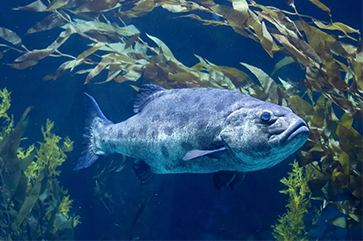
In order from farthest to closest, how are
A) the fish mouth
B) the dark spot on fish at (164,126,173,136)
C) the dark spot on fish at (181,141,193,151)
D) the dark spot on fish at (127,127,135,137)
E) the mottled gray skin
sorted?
1. the dark spot on fish at (127,127,135,137)
2. the dark spot on fish at (164,126,173,136)
3. the dark spot on fish at (181,141,193,151)
4. the mottled gray skin
5. the fish mouth

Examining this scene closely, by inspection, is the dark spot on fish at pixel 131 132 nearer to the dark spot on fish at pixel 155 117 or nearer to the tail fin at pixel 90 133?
the dark spot on fish at pixel 155 117

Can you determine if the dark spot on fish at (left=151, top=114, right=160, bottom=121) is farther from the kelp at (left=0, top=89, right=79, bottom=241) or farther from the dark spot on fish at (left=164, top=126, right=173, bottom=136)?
the kelp at (left=0, top=89, right=79, bottom=241)

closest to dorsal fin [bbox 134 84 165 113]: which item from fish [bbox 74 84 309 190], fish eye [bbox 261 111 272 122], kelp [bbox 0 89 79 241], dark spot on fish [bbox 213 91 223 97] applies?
fish [bbox 74 84 309 190]

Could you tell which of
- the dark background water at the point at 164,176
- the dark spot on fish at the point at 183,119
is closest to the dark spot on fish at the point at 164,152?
the dark spot on fish at the point at 183,119

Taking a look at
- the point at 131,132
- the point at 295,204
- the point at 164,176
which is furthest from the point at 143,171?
the point at 164,176

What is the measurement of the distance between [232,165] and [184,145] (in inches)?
19.8

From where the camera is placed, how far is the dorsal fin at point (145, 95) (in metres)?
3.18

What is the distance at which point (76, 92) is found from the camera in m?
7.33

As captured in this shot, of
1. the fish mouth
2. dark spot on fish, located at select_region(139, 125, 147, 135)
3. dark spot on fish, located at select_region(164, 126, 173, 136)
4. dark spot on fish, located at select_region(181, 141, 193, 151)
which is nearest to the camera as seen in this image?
the fish mouth

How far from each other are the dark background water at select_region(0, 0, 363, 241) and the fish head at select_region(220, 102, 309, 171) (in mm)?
2712

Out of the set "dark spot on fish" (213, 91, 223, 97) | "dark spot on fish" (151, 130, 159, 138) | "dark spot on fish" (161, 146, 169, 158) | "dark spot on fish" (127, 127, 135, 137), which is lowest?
"dark spot on fish" (127, 127, 135, 137)

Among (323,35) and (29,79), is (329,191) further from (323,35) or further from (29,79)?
(29,79)

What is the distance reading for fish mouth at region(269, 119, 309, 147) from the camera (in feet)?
6.35

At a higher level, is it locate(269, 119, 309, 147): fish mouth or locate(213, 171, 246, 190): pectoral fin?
locate(269, 119, 309, 147): fish mouth
